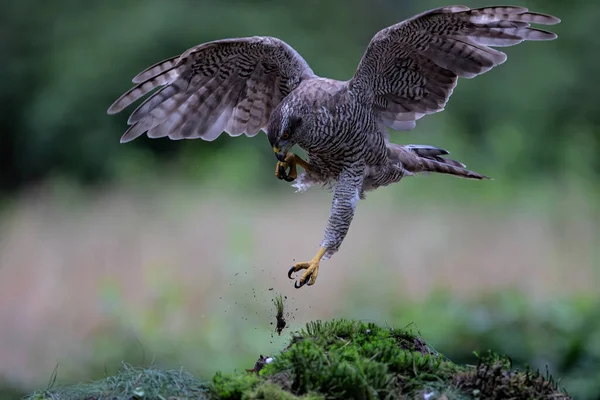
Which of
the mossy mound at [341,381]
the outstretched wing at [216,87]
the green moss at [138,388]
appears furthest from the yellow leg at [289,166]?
the green moss at [138,388]

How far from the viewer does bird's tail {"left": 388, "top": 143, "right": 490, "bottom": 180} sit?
5.64 meters

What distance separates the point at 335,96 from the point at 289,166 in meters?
0.69

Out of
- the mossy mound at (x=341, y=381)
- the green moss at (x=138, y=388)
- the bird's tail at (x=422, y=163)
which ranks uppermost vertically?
the bird's tail at (x=422, y=163)

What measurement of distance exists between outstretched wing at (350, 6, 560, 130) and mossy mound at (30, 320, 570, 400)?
77.4 inches

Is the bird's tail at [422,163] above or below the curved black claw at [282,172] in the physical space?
above

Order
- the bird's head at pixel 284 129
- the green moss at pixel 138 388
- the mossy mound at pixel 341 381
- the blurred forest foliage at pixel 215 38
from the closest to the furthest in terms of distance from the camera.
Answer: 1. the mossy mound at pixel 341 381
2. the green moss at pixel 138 388
3. the bird's head at pixel 284 129
4. the blurred forest foliage at pixel 215 38

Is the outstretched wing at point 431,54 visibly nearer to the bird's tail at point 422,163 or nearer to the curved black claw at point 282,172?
the bird's tail at point 422,163

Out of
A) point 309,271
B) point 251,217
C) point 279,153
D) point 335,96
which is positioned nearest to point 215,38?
point 251,217

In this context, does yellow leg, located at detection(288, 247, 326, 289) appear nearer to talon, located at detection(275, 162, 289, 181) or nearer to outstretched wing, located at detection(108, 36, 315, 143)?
talon, located at detection(275, 162, 289, 181)

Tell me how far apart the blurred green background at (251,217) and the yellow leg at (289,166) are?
7.81 ft

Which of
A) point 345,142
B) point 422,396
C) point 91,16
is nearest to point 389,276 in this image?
point 345,142

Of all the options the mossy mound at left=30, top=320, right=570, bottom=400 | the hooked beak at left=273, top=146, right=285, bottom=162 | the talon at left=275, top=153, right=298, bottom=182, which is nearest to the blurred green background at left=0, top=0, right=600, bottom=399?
the talon at left=275, top=153, right=298, bottom=182

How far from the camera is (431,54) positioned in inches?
200

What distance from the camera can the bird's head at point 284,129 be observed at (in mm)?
4797
